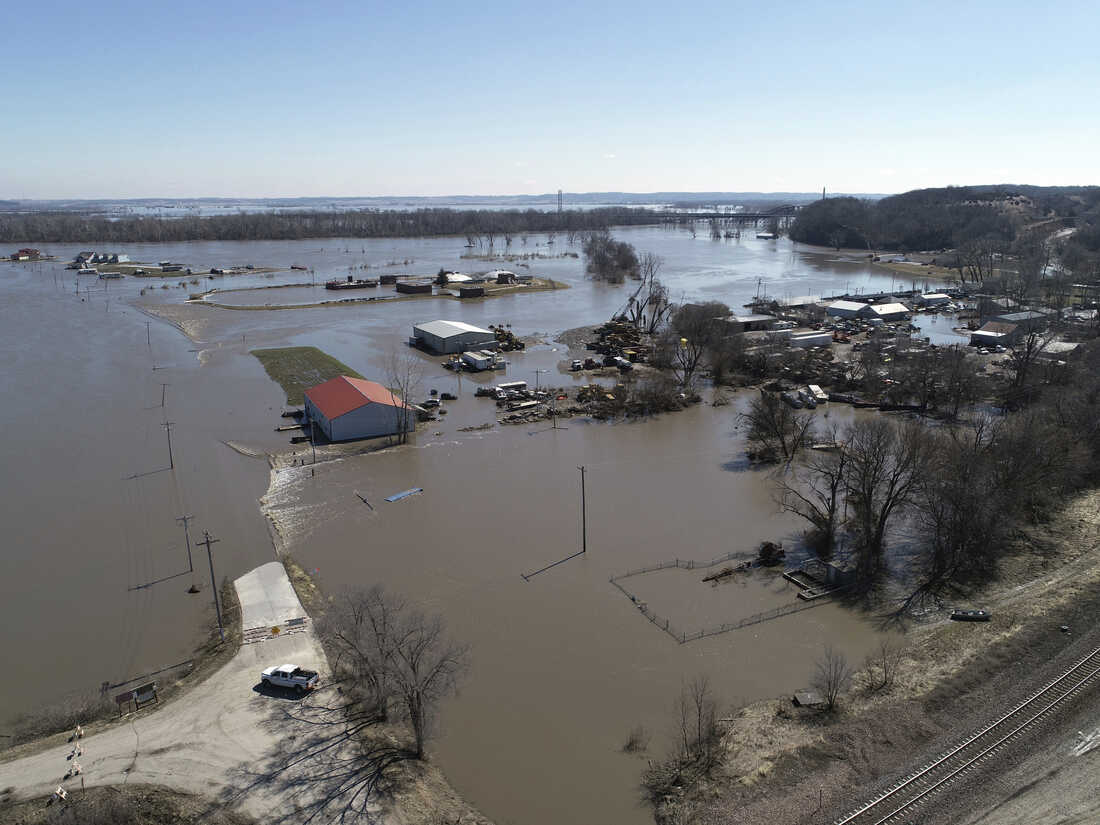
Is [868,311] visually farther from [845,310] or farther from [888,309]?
[888,309]

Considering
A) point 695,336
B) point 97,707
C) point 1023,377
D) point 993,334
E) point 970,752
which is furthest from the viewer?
point 993,334

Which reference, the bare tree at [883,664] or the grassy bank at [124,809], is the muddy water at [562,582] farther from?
the grassy bank at [124,809]

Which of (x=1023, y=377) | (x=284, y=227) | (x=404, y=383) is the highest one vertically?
(x=284, y=227)

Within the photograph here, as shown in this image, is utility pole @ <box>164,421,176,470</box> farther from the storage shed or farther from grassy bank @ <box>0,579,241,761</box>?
the storage shed

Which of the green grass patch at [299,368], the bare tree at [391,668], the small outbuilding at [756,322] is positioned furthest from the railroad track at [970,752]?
the small outbuilding at [756,322]

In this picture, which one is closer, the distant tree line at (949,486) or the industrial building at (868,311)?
the distant tree line at (949,486)

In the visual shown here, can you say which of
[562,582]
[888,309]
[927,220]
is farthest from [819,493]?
[927,220]

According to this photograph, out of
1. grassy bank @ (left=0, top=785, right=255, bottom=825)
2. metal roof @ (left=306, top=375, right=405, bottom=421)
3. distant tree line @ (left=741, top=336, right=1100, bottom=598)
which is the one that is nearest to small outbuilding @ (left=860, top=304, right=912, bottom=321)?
distant tree line @ (left=741, top=336, right=1100, bottom=598)
